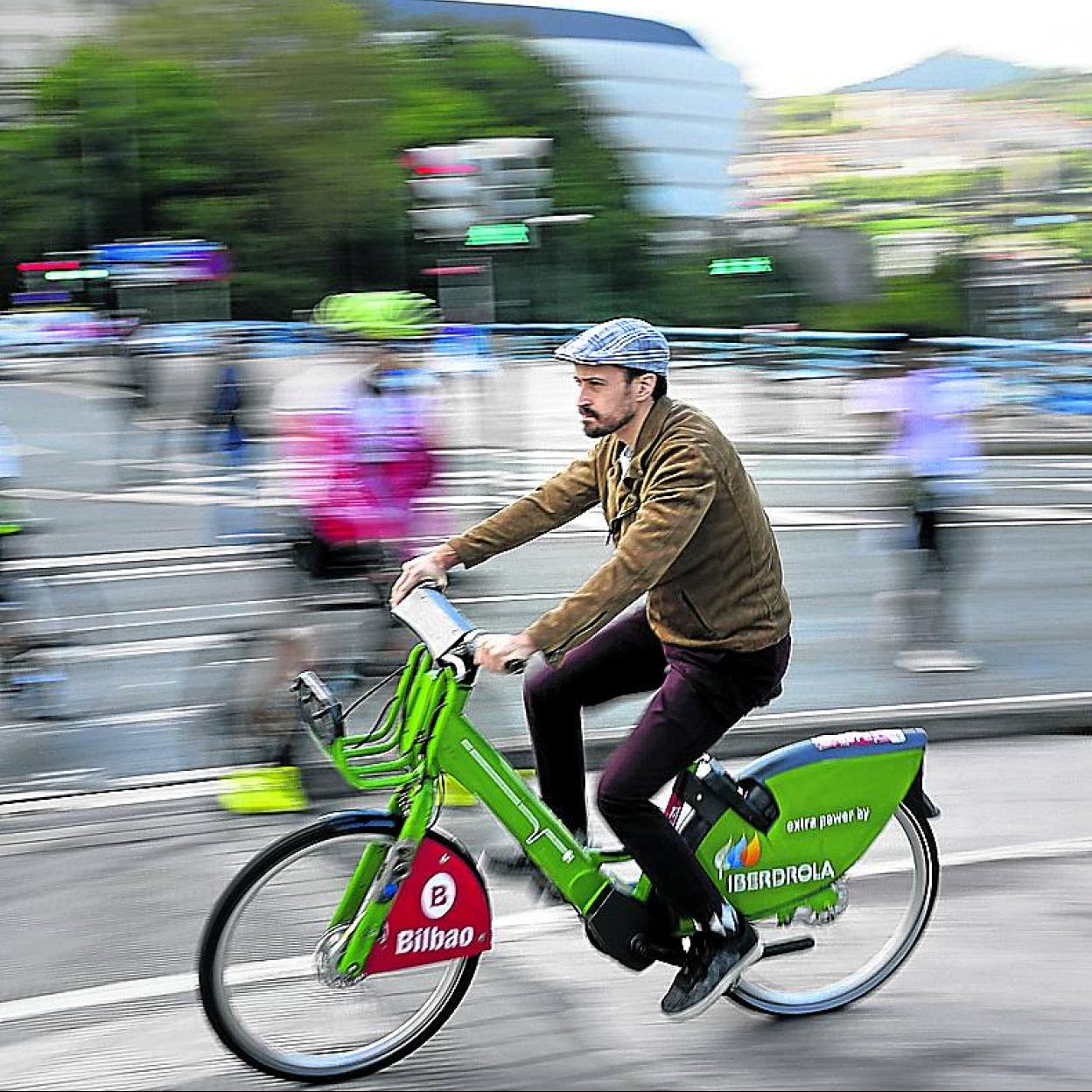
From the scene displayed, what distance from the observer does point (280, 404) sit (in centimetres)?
2242

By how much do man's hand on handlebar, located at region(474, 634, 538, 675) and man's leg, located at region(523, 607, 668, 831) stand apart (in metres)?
0.49

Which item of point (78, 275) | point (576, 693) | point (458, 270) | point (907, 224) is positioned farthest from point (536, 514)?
point (78, 275)

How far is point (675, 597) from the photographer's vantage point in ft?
12.8

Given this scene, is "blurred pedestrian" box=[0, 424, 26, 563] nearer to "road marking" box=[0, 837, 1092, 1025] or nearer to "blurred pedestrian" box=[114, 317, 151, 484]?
"road marking" box=[0, 837, 1092, 1025]

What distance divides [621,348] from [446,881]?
130cm

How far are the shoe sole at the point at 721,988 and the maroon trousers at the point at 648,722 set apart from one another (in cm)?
15

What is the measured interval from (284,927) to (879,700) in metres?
4.71

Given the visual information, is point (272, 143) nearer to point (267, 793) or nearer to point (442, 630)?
point (267, 793)

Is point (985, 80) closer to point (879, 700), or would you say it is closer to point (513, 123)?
point (513, 123)

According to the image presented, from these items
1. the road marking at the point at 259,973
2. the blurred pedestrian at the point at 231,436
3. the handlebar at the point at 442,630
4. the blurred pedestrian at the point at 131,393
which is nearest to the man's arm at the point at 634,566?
the handlebar at the point at 442,630

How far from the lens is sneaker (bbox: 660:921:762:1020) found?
3914 millimetres

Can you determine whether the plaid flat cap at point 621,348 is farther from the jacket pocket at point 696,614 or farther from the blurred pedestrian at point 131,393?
the blurred pedestrian at point 131,393

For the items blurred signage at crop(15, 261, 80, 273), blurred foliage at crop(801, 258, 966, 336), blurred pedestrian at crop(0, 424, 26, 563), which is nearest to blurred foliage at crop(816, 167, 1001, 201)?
blurred foliage at crop(801, 258, 966, 336)

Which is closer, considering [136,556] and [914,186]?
[136,556]
